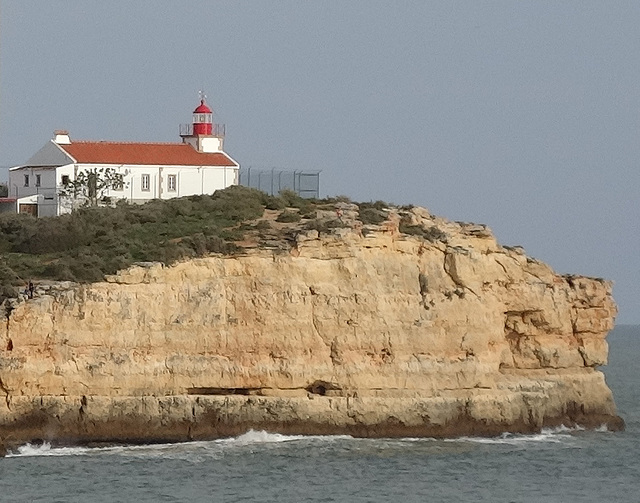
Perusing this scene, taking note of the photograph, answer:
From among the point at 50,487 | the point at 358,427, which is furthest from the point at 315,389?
the point at 50,487

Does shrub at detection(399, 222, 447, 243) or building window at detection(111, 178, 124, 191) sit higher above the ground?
building window at detection(111, 178, 124, 191)

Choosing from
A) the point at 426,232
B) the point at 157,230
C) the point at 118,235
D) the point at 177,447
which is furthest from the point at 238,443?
the point at 426,232

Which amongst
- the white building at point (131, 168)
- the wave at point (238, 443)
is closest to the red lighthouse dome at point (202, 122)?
the white building at point (131, 168)

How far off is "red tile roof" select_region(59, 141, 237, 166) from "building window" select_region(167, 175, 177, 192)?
344 mm

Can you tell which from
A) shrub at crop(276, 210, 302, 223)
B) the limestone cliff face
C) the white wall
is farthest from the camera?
the white wall

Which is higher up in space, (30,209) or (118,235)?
(30,209)

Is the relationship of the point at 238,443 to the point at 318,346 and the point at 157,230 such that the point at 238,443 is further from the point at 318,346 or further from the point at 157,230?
the point at 157,230

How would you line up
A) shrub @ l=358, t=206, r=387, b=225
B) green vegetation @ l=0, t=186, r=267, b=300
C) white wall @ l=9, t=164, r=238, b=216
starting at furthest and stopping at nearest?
1. white wall @ l=9, t=164, r=238, b=216
2. shrub @ l=358, t=206, r=387, b=225
3. green vegetation @ l=0, t=186, r=267, b=300

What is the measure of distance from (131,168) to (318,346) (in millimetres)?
9904

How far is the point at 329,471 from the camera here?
94.7 feet

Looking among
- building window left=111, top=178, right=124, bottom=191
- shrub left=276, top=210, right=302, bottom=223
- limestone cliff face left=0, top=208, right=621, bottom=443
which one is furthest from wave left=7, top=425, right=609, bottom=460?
building window left=111, top=178, right=124, bottom=191

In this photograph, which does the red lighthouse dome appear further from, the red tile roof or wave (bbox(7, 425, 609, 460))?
wave (bbox(7, 425, 609, 460))

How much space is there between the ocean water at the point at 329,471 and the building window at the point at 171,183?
35.8ft

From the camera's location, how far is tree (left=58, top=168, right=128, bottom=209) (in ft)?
129
